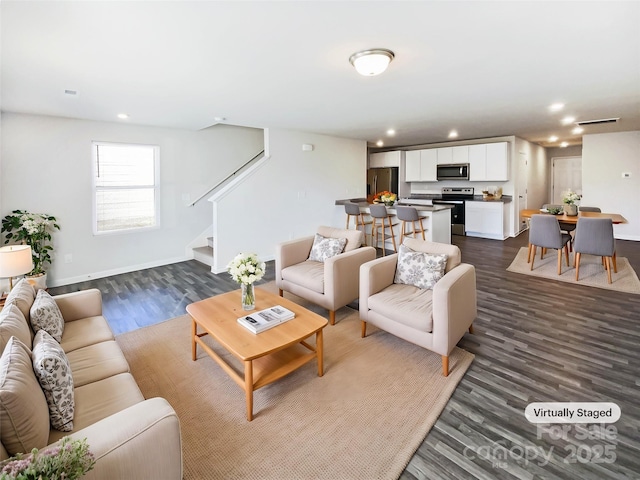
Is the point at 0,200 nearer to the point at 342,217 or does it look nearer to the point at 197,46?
the point at 197,46

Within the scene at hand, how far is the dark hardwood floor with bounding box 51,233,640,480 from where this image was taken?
5.36 ft

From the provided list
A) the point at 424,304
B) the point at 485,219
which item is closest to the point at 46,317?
the point at 424,304

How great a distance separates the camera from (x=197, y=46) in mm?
2283

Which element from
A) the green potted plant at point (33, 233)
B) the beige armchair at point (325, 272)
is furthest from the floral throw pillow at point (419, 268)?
the green potted plant at point (33, 233)

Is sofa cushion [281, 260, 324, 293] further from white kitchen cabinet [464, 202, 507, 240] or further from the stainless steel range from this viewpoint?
white kitchen cabinet [464, 202, 507, 240]

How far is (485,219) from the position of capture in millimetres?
7508

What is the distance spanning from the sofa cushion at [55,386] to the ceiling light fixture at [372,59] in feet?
8.55

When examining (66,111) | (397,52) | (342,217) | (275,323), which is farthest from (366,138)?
(275,323)

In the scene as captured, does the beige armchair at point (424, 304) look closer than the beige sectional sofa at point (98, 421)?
No

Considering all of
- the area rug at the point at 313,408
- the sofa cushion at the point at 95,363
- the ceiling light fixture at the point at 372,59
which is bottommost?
the area rug at the point at 313,408

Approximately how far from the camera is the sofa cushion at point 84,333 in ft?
6.88

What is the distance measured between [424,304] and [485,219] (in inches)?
232

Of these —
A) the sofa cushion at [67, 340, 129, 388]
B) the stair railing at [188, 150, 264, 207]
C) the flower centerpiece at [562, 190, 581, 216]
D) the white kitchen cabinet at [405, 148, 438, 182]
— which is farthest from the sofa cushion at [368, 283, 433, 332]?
the white kitchen cabinet at [405, 148, 438, 182]

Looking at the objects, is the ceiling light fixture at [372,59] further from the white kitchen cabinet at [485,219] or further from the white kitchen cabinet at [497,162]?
the white kitchen cabinet at [485,219]
